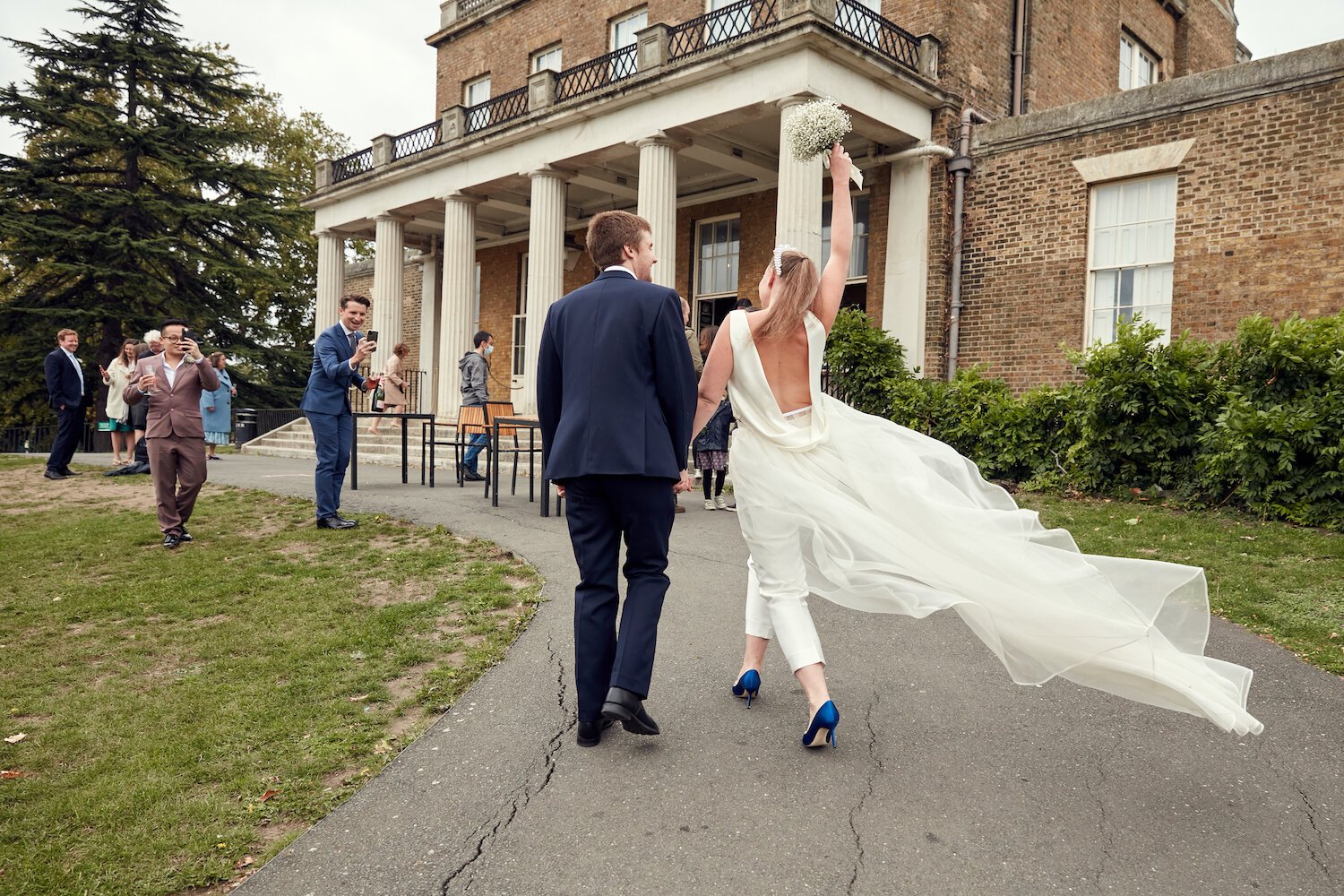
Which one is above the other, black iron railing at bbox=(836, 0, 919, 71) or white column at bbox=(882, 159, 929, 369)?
black iron railing at bbox=(836, 0, 919, 71)

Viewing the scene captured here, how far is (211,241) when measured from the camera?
98.4 ft

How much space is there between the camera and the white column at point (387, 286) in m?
21.4

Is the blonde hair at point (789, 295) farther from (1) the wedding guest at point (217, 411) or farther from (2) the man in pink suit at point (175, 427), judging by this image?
(1) the wedding guest at point (217, 411)

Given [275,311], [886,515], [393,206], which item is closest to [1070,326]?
[886,515]

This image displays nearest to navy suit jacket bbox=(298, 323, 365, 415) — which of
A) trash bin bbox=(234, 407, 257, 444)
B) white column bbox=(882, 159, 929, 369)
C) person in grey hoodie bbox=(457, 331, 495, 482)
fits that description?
person in grey hoodie bbox=(457, 331, 495, 482)

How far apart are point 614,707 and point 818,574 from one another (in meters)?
1.00

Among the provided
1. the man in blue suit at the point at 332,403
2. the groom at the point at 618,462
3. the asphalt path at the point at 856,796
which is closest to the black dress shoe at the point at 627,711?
the groom at the point at 618,462

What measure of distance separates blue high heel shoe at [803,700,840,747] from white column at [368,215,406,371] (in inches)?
770

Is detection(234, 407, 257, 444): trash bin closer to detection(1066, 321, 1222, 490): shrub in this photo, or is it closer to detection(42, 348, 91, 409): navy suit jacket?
detection(42, 348, 91, 409): navy suit jacket

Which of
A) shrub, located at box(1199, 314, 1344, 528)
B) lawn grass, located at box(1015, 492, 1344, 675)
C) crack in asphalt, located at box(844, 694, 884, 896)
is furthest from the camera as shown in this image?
shrub, located at box(1199, 314, 1344, 528)

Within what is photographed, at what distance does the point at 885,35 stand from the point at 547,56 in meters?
10.5

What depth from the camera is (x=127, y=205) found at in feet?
93.0

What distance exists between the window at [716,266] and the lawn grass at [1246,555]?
10.6 metres

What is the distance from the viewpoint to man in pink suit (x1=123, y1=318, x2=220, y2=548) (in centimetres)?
755
